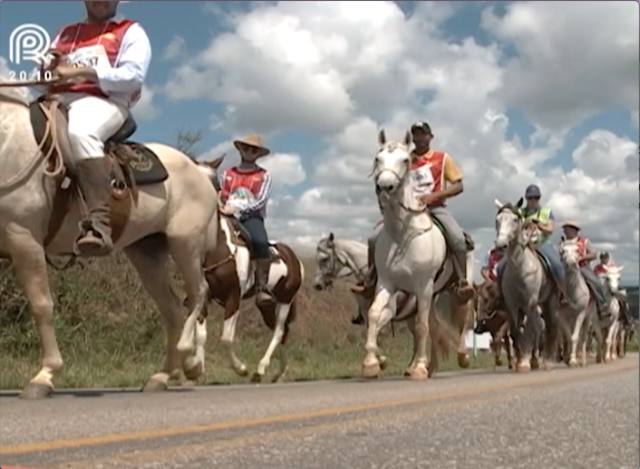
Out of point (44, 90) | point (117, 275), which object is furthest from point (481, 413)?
point (117, 275)

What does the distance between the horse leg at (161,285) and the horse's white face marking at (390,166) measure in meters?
2.87

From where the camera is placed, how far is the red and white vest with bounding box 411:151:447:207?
11688mm

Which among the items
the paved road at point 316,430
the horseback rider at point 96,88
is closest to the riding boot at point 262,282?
the paved road at point 316,430

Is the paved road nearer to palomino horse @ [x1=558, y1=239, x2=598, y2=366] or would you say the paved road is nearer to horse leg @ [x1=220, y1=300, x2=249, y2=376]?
horse leg @ [x1=220, y1=300, x2=249, y2=376]

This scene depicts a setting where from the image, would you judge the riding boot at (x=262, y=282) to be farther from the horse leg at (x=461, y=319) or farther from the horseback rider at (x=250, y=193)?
the horse leg at (x=461, y=319)

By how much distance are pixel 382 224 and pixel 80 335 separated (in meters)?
5.71

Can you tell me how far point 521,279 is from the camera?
50.1ft

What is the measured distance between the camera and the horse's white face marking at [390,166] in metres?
10.3

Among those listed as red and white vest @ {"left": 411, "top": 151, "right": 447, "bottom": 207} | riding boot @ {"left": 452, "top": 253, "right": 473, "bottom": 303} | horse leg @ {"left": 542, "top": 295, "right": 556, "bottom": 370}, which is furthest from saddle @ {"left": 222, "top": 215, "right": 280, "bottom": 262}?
horse leg @ {"left": 542, "top": 295, "right": 556, "bottom": 370}

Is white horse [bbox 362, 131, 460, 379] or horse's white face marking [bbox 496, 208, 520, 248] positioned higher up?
horse's white face marking [bbox 496, 208, 520, 248]

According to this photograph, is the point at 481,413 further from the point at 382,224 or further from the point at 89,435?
the point at 382,224

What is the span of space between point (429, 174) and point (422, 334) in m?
2.00

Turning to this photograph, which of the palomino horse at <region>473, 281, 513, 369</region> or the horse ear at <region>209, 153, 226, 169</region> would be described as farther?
the palomino horse at <region>473, 281, 513, 369</region>

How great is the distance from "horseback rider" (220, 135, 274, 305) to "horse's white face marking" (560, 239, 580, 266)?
8920 millimetres
